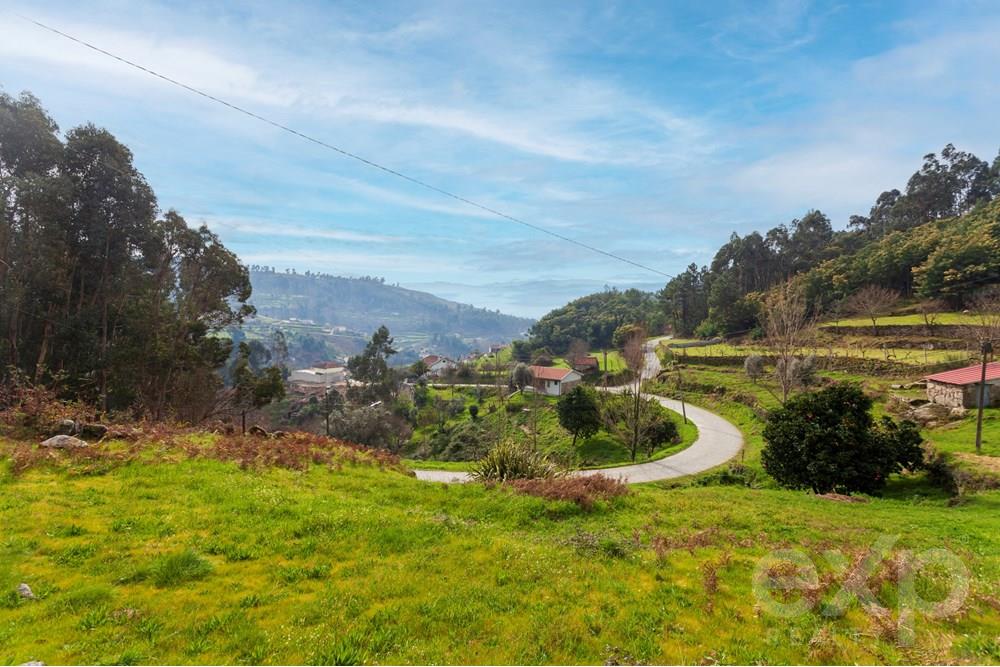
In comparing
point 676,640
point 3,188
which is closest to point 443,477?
point 676,640

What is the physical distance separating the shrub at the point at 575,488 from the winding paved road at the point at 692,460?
316cm

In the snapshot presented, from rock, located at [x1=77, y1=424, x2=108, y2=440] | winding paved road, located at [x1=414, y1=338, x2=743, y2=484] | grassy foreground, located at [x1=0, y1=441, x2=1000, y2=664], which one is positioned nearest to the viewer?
grassy foreground, located at [x1=0, y1=441, x2=1000, y2=664]

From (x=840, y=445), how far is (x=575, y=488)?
9.59 metres

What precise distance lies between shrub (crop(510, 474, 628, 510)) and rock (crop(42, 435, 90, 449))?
9.56 m

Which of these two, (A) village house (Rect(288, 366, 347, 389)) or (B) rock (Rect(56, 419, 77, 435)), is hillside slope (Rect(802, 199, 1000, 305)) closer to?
(B) rock (Rect(56, 419, 77, 435))

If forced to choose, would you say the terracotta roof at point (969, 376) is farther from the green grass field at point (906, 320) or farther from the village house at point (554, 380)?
the village house at point (554, 380)

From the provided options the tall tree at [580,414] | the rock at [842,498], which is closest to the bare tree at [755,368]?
the tall tree at [580,414]

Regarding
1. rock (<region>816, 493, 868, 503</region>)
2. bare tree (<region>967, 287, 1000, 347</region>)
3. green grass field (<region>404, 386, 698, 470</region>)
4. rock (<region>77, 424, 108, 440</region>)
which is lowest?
green grass field (<region>404, 386, 698, 470</region>)

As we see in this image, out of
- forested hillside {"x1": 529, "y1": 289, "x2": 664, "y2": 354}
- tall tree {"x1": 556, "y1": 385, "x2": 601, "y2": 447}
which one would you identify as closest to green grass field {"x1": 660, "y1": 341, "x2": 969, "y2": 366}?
tall tree {"x1": 556, "y1": 385, "x2": 601, "y2": 447}

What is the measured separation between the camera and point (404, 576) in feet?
17.9

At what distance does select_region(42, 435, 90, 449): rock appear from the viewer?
952 centimetres

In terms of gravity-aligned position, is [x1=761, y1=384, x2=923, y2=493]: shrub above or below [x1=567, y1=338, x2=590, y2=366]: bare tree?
below

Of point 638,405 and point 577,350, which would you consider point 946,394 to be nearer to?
point 638,405

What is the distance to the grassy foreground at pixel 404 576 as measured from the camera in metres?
4.15
